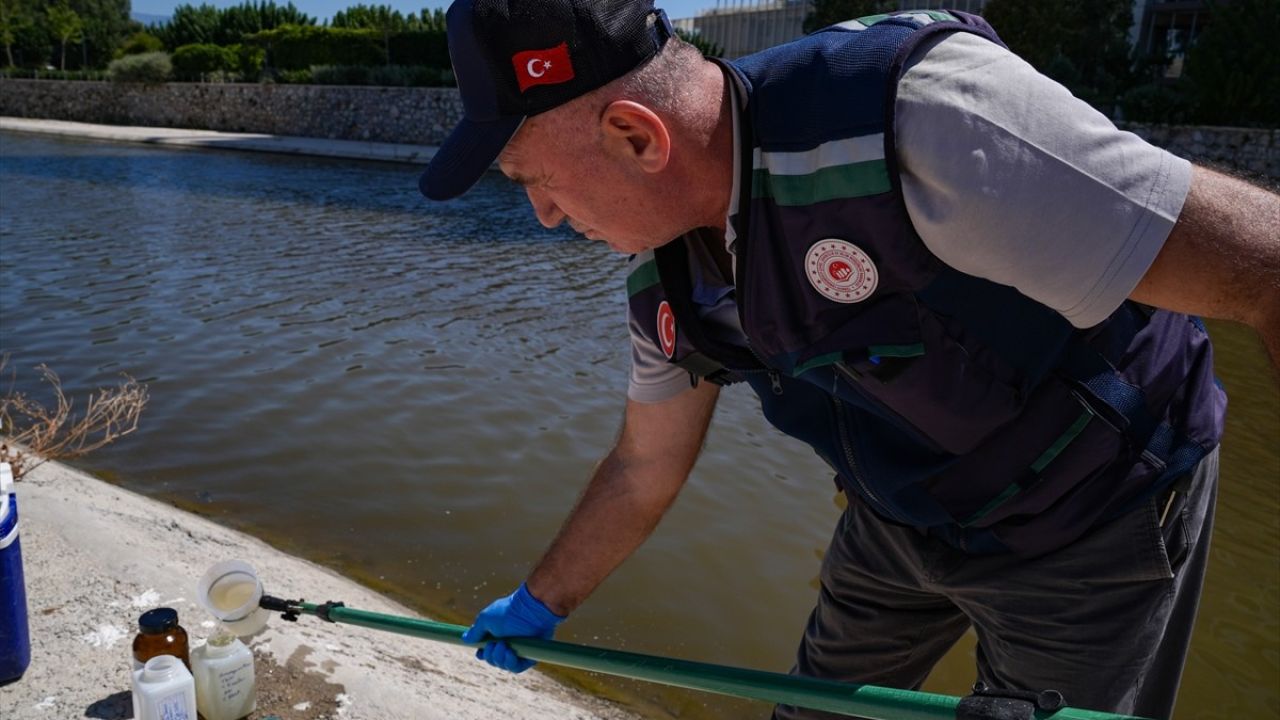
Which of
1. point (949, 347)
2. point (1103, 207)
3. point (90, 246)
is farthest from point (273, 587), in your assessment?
point (90, 246)

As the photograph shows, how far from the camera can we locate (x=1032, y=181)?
51.0 inches

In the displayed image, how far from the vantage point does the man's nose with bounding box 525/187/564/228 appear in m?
1.71

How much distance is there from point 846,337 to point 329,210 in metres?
14.1

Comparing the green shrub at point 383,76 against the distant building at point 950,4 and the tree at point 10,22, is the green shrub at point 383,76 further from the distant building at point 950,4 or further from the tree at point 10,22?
the tree at point 10,22

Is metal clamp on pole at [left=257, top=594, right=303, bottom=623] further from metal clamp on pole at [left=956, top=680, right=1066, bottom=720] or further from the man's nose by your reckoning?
metal clamp on pole at [left=956, top=680, right=1066, bottom=720]

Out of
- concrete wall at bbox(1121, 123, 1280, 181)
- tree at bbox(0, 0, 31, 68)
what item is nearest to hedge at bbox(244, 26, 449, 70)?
tree at bbox(0, 0, 31, 68)

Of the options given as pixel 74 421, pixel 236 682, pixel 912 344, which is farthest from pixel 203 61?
pixel 912 344

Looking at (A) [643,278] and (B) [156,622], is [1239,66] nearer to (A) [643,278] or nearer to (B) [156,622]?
(A) [643,278]

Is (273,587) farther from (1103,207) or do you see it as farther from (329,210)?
(329,210)

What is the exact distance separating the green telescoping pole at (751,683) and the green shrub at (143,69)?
3351 cm

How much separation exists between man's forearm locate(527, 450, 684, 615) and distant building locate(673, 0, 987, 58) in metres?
26.5

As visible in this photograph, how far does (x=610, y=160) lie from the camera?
5.25ft

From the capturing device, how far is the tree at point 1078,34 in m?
19.8

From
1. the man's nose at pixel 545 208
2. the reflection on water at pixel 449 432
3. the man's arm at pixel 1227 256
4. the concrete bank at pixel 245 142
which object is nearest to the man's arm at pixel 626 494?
the man's nose at pixel 545 208
